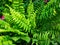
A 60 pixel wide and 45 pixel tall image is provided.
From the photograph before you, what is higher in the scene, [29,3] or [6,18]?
[29,3]

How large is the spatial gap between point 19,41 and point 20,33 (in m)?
0.27

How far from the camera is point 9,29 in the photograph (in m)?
4.30

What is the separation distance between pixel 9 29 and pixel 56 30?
117 centimetres

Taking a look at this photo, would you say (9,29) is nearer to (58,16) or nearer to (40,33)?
(40,33)

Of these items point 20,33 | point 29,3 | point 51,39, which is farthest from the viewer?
point 29,3

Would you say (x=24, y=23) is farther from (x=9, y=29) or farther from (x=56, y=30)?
(x=56, y=30)

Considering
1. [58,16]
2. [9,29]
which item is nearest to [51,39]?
[58,16]

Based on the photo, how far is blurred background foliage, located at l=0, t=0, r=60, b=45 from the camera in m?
4.32

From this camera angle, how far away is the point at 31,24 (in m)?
4.55

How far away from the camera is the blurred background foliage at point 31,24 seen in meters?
4.32

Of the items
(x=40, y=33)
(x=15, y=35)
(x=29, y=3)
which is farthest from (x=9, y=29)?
(x=29, y=3)

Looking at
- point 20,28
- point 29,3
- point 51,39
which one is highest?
point 29,3

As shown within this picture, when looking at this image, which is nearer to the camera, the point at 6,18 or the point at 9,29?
the point at 9,29

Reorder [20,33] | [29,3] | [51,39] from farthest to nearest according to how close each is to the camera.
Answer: [29,3], [51,39], [20,33]
